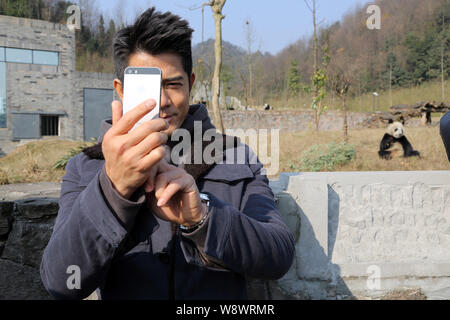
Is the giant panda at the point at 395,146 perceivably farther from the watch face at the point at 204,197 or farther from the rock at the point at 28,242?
the watch face at the point at 204,197

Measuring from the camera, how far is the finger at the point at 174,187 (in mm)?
857

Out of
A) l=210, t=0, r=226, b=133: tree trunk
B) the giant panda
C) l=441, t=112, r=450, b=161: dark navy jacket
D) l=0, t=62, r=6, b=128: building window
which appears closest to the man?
l=441, t=112, r=450, b=161: dark navy jacket

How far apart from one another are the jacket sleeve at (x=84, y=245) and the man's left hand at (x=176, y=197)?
13cm

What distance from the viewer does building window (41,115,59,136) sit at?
22.9 m

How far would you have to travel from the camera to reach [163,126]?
2.64ft

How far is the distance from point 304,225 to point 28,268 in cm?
172

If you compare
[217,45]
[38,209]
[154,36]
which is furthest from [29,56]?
[154,36]

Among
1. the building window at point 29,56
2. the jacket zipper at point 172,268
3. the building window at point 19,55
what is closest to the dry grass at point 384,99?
the building window at point 29,56

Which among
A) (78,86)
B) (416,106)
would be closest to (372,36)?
(416,106)

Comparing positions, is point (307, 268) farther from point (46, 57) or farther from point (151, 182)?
point (46, 57)

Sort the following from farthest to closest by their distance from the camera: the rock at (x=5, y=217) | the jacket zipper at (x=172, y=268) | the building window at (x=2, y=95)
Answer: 1. the building window at (x=2, y=95)
2. the rock at (x=5, y=217)
3. the jacket zipper at (x=172, y=268)

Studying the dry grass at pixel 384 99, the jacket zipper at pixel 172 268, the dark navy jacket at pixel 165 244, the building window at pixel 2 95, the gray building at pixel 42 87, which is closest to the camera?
the dark navy jacket at pixel 165 244

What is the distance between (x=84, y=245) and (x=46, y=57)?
83.5ft
